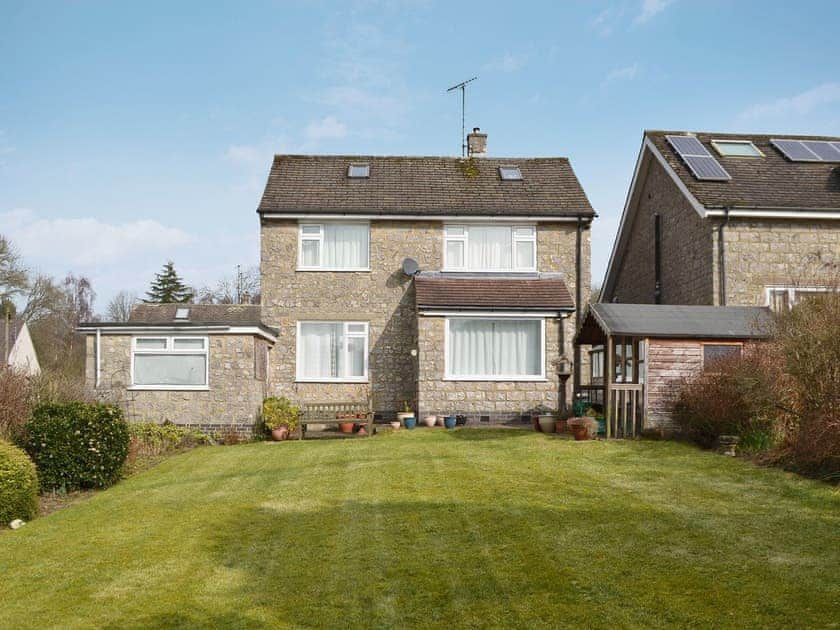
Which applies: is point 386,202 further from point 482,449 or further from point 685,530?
point 685,530

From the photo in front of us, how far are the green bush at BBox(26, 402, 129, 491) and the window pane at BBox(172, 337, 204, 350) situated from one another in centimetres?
584

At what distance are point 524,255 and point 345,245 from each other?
5192 mm

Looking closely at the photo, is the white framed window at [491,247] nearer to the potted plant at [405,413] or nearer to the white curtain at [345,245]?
the white curtain at [345,245]

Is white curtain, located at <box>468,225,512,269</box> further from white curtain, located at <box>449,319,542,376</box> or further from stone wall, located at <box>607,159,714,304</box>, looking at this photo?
stone wall, located at <box>607,159,714,304</box>

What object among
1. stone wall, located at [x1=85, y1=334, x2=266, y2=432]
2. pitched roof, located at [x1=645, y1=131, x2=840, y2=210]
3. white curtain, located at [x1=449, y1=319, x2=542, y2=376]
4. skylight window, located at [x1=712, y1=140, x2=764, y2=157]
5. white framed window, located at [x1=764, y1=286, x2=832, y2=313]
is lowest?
stone wall, located at [x1=85, y1=334, x2=266, y2=432]

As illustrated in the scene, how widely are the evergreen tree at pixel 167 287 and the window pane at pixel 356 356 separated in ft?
127

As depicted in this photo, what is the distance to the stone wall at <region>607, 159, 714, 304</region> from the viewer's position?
20.3m

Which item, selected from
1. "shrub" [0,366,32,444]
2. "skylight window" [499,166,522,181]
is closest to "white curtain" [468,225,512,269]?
"skylight window" [499,166,522,181]

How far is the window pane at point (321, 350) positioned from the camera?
22000 mm

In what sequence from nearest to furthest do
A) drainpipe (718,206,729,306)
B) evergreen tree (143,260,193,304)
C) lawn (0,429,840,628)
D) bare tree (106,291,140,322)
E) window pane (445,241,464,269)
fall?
lawn (0,429,840,628)
drainpipe (718,206,729,306)
window pane (445,241,464,269)
evergreen tree (143,260,193,304)
bare tree (106,291,140,322)

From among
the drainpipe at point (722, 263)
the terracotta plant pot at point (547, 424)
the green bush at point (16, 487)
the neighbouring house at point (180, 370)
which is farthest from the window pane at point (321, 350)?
the green bush at point (16, 487)

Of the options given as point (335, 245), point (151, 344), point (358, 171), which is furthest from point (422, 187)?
point (151, 344)

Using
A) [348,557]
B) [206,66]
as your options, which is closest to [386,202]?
[206,66]

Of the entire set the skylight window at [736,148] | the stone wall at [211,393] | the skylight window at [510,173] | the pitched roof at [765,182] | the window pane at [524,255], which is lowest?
the stone wall at [211,393]
